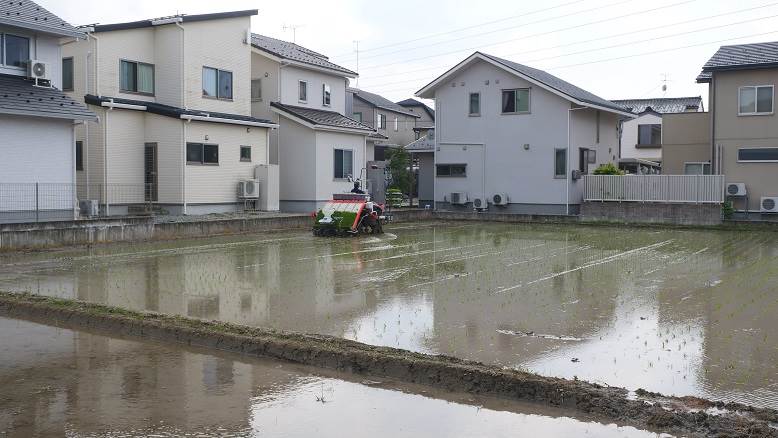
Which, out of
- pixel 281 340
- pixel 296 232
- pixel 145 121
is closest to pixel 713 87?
pixel 296 232

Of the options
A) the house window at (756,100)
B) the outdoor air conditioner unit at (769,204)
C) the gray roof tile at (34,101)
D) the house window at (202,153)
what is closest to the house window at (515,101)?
the house window at (756,100)

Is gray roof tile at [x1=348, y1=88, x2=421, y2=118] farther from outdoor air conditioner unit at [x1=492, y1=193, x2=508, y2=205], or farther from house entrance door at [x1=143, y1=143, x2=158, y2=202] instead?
house entrance door at [x1=143, y1=143, x2=158, y2=202]

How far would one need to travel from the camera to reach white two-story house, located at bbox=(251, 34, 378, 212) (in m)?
25.0

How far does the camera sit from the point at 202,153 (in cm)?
2166

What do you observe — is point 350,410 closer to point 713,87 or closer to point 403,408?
point 403,408

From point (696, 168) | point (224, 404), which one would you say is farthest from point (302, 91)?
point (224, 404)

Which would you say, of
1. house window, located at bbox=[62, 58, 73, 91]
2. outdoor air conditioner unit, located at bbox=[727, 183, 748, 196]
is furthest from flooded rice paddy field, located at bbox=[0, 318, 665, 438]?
outdoor air conditioner unit, located at bbox=[727, 183, 748, 196]

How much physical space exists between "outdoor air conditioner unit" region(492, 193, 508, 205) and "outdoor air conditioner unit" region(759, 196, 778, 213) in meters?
8.55

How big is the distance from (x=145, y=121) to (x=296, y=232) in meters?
5.51

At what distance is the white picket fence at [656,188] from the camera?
23.9m

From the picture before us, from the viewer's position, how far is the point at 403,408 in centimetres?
541

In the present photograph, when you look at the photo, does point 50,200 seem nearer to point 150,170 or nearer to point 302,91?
point 150,170

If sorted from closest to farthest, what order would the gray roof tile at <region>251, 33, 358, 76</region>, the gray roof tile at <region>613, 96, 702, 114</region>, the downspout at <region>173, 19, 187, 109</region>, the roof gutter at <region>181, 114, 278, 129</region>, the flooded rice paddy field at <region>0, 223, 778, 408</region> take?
the flooded rice paddy field at <region>0, 223, 778, 408</region>
the roof gutter at <region>181, 114, 278, 129</region>
the downspout at <region>173, 19, 187, 109</region>
the gray roof tile at <region>251, 33, 358, 76</region>
the gray roof tile at <region>613, 96, 702, 114</region>

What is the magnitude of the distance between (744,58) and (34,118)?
69.4 feet
